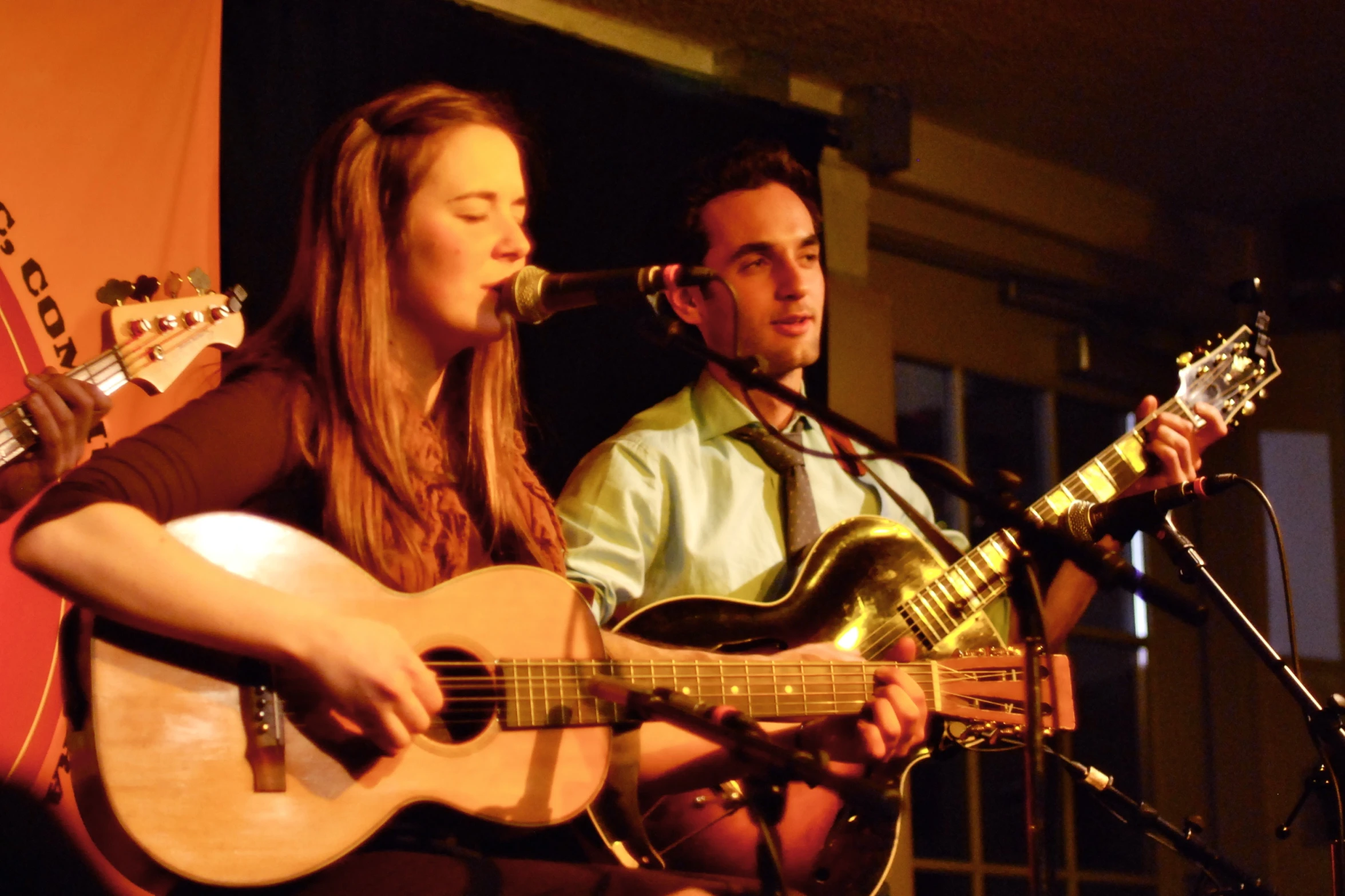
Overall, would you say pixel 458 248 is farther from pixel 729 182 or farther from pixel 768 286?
pixel 729 182

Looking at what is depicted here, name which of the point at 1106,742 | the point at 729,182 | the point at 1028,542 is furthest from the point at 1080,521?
the point at 1106,742

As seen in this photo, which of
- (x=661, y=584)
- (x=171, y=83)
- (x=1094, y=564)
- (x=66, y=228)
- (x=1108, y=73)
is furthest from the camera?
(x=1108, y=73)

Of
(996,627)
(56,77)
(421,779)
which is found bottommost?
(421,779)

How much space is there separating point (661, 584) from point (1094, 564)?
1230 millimetres

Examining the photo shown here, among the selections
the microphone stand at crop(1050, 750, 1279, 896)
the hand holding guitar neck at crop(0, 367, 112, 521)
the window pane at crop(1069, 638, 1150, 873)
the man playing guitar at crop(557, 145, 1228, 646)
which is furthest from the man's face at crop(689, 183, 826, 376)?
the window pane at crop(1069, 638, 1150, 873)

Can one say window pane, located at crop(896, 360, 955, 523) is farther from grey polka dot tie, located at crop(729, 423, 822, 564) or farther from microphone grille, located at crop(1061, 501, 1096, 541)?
microphone grille, located at crop(1061, 501, 1096, 541)

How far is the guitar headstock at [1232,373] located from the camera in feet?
9.84

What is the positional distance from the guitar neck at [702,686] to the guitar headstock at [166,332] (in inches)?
35.4

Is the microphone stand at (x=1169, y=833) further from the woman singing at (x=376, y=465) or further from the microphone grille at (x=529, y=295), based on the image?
the microphone grille at (x=529, y=295)

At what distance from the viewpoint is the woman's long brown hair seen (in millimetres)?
2014

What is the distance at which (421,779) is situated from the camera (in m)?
1.79

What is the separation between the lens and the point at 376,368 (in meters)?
2.12

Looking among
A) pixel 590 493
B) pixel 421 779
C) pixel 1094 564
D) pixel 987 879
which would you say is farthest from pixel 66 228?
pixel 987 879

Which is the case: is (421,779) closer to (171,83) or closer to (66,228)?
(66,228)
